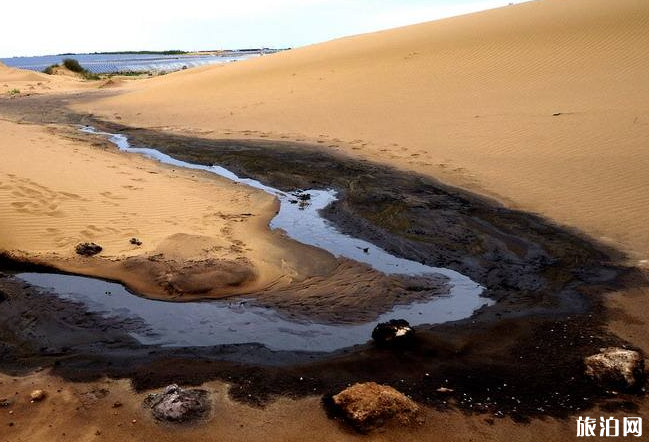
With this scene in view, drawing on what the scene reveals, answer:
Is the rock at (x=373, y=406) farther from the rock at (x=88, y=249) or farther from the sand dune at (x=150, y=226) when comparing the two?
the rock at (x=88, y=249)

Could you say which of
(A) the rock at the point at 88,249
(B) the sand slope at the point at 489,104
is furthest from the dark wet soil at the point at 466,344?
(B) the sand slope at the point at 489,104

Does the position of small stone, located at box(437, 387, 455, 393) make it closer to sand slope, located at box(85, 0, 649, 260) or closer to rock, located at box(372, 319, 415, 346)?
rock, located at box(372, 319, 415, 346)

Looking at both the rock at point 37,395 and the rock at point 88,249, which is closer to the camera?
the rock at point 37,395

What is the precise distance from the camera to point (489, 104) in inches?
538

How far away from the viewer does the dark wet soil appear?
144 inches

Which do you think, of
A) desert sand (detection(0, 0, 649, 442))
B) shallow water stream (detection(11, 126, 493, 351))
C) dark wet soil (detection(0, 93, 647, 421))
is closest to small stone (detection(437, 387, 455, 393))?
dark wet soil (detection(0, 93, 647, 421))

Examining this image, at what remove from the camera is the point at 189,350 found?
418 cm

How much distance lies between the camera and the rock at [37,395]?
3463 mm

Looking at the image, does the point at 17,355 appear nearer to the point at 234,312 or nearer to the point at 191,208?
the point at 234,312

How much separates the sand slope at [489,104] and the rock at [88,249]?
18.5 ft

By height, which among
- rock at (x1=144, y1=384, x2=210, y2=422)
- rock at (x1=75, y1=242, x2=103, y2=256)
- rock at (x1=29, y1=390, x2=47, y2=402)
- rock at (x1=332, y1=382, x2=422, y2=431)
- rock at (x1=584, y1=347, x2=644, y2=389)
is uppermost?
rock at (x1=75, y1=242, x2=103, y2=256)

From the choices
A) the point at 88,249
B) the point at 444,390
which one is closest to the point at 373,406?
the point at 444,390

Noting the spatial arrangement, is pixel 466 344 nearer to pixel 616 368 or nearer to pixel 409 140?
pixel 616 368

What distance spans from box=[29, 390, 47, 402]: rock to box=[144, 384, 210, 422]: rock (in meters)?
0.69
